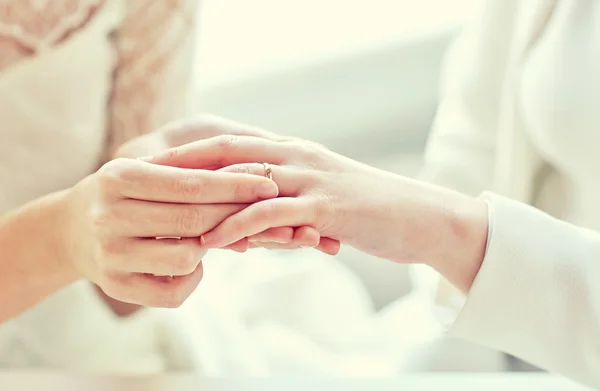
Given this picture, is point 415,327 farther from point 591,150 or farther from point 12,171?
point 12,171

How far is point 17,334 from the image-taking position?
0.93 m

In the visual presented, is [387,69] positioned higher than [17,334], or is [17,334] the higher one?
[387,69]

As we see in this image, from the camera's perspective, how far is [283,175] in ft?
2.19

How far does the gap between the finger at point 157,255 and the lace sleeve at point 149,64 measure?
0.35 metres

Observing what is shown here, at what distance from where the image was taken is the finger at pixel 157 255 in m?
0.64

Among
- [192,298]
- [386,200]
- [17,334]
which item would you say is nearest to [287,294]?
[192,298]

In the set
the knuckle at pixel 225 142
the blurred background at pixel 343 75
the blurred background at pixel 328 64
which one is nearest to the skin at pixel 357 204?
the knuckle at pixel 225 142

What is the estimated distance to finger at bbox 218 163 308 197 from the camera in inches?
26.2

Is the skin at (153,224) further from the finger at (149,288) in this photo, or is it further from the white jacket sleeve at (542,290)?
the white jacket sleeve at (542,290)

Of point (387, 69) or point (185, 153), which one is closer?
point (185, 153)

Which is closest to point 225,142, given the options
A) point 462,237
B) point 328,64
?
point 462,237

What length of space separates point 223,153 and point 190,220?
0.08 metres

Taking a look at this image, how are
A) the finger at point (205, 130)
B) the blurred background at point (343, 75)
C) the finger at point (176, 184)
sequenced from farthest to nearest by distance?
1. the blurred background at point (343, 75)
2. the finger at point (205, 130)
3. the finger at point (176, 184)

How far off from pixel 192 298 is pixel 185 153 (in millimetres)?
374
